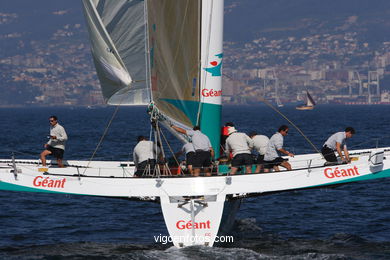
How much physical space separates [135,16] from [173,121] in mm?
2609

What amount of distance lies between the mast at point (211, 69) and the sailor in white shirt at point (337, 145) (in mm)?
3044

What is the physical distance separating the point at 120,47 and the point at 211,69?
2546mm

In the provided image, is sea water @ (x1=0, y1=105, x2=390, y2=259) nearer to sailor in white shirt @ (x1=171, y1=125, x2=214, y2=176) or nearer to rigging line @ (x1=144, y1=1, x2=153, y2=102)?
rigging line @ (x1=144, y1=1, x2=153, y2=102)

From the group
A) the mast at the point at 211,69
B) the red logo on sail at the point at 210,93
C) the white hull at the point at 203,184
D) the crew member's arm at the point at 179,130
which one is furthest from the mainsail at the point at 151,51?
the white hull at the point at 203,184

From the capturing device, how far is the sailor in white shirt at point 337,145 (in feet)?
58.7

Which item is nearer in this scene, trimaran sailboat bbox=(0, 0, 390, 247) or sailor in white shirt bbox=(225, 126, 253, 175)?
trimaran sailboat bbox=(0, 0, 390, 247)

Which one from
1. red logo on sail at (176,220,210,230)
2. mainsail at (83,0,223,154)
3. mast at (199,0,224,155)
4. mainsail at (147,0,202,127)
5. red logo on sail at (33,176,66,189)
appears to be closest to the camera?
red logo on sail at (176,220,210,230)

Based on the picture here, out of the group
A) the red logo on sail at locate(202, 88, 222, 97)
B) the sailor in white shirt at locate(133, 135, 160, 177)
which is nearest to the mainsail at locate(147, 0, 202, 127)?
the red logo on sail at locate(202, 88, 222, 97)

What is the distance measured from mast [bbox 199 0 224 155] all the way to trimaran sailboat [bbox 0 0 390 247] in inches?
1.0

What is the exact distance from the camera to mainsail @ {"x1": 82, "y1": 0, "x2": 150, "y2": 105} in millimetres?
18516

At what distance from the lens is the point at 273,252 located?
1734 cm

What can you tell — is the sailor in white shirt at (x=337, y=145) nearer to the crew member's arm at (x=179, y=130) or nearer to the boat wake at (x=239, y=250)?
the boat wake at (x=239, y=250)

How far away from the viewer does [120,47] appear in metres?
18.9

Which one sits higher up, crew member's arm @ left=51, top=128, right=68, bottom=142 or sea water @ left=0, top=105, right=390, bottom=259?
crew member's arm @ left=51, top=128, right=68, bottom=142
